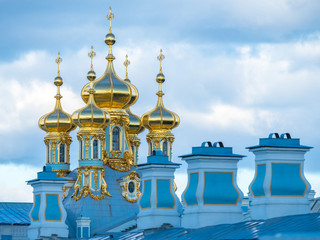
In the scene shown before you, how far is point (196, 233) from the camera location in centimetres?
4031

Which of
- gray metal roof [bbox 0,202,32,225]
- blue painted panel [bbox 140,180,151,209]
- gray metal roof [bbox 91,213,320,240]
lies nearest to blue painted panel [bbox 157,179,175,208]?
blue painted panel [bbox 140,180,151,209]

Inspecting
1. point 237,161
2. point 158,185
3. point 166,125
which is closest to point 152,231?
point 158,185

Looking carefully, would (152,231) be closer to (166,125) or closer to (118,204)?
(118,204)

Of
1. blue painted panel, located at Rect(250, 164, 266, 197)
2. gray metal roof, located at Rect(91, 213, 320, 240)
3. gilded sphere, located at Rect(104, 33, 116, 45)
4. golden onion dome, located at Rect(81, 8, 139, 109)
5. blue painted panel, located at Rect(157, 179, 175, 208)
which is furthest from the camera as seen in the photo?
gilded sphere, located at Rect(104, 33, 116, 45)

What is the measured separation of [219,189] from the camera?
42.5m

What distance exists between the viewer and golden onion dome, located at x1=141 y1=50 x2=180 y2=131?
72.1m

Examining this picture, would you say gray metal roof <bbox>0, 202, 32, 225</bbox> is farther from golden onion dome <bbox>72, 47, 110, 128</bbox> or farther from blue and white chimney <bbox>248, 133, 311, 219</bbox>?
blue and white chimney <bbox>248, 133, 311, 219</bbox>

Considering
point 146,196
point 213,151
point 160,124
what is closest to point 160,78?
point 160,124

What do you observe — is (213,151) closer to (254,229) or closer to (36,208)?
(254,229)

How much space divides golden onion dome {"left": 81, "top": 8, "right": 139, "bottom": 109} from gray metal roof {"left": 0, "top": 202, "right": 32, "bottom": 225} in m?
7.40

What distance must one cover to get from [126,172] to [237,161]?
2664cm

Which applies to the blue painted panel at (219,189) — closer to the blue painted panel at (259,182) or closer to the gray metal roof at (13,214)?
the blue painted panel at (259,182)

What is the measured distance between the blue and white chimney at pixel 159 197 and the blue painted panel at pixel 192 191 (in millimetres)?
2689

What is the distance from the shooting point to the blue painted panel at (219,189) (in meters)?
42.3
